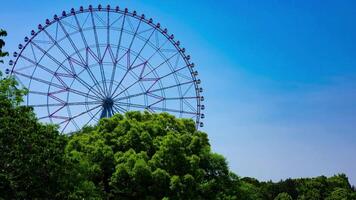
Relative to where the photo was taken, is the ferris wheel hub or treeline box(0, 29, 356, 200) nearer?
treeline box(0, 29, 356, 200)

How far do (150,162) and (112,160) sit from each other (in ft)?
8.79

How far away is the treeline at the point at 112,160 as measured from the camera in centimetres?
2362

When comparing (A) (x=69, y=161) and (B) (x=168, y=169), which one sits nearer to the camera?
(A) (x=69, y=161)

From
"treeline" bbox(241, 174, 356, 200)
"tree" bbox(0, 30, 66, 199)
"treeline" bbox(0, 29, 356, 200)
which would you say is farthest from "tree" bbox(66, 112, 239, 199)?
"treeline" bbox(241, 174, 356, 200)

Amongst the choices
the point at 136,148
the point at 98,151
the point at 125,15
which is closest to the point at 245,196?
the point at 136,148

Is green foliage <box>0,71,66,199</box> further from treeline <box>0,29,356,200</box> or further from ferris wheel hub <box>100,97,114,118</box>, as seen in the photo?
ferris wheel hub <box>100,97,114,118</box>

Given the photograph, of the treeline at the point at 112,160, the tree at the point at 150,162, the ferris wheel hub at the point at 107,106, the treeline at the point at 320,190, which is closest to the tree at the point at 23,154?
the treeline at the point at 112,160

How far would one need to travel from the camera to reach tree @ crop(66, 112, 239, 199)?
110 ft

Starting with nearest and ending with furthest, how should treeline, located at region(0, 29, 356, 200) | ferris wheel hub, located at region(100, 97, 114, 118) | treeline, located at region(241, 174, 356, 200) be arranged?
treeline, located at region(0, 29, 356, 200), ferris wheel hub, located at region(100, 97, 114, 118), treeline, located at region(241, 174, 356, 200)

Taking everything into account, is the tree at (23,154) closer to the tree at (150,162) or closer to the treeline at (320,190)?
the tree at (150,162)

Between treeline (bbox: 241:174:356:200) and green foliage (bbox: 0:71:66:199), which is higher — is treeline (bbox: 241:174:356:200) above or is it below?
above

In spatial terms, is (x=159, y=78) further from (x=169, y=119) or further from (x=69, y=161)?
(x=69, y=161)

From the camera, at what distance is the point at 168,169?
35094 millimetres

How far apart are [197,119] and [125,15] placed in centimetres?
1130
